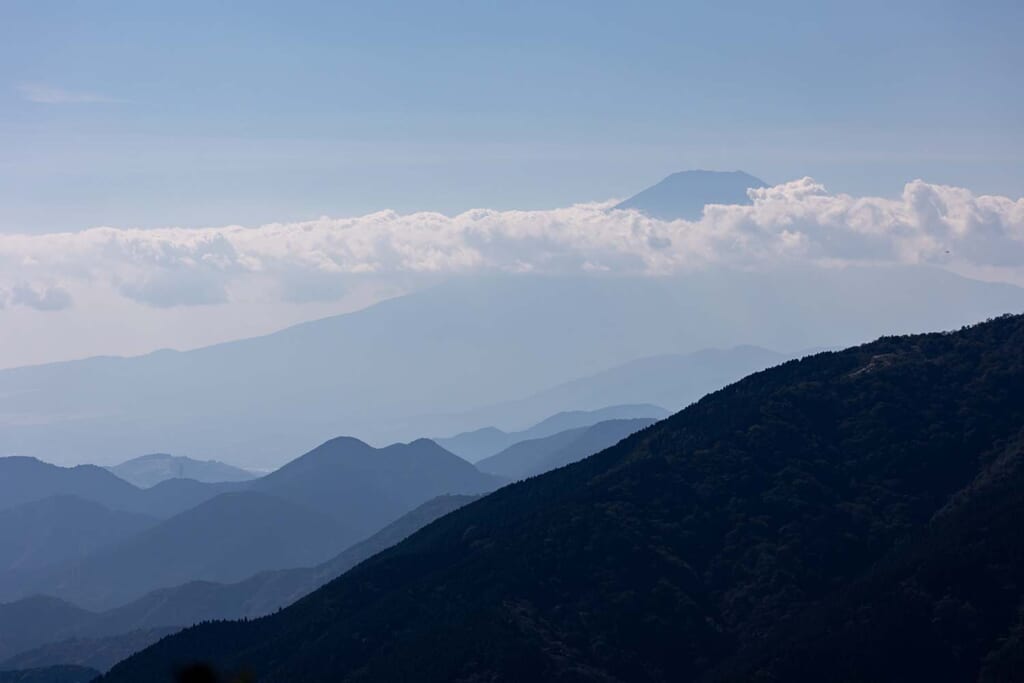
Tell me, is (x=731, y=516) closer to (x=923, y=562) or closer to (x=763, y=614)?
(x=763, y=614)

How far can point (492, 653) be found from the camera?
151m

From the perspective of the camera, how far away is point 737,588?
556 feet

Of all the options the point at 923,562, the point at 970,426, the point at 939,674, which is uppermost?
the point at 970,426

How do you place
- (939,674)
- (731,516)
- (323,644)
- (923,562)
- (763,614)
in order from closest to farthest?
(939,674), (923,562), (763,614), (323,644), (731,516)

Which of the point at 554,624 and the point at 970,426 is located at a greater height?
the point at 970,426

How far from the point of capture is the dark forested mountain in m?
140

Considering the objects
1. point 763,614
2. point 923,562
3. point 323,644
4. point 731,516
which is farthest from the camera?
point 731,516

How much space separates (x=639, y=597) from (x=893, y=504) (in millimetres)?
42716

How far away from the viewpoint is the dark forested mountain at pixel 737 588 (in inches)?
5527

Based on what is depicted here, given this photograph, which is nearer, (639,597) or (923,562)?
(923,562)

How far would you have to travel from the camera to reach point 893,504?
179875 mm

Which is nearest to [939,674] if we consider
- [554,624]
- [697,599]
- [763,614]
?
[763,614]

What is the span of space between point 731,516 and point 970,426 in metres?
42.5

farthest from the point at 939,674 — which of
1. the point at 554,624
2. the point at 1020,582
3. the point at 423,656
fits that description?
the point at 423,656
